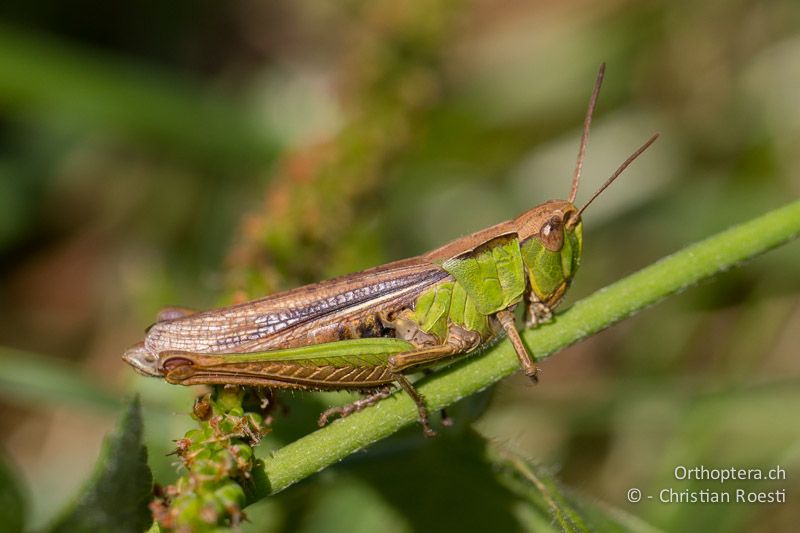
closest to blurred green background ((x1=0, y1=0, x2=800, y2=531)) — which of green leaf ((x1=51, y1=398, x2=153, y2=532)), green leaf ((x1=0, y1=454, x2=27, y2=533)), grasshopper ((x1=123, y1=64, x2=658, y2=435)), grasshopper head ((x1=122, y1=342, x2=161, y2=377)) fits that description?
grasshopper ((x1=123, y1=64, x2=658, y2=435))

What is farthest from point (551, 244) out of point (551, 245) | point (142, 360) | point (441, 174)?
point (441, 174)

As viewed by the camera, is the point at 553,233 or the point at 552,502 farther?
the point at 553,233

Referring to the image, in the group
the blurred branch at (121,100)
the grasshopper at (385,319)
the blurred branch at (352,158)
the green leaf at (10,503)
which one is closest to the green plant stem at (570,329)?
the grasshopper at (385,319)

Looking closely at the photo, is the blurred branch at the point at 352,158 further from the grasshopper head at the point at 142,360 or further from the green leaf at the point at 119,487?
the green leaf at the point at 119,487

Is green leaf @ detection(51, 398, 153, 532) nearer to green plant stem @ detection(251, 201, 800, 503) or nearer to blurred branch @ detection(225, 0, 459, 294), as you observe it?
green plant stem @ detection(251, 201, 800, 503)

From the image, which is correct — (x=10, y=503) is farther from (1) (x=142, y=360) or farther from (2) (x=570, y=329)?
(2) (x=570, y=329)

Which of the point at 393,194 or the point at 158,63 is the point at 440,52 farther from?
the point at 158,63
